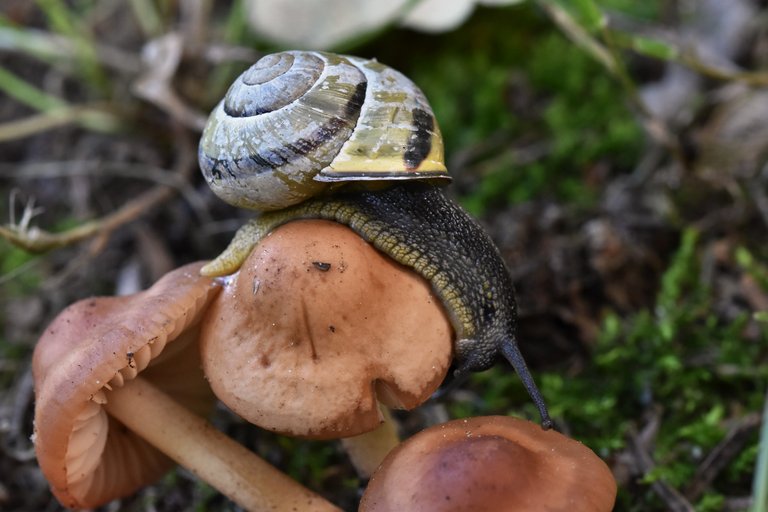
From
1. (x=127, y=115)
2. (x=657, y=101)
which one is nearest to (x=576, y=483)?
(x=657, y=101)

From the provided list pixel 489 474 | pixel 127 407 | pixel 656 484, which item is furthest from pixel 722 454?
pixel 127 407

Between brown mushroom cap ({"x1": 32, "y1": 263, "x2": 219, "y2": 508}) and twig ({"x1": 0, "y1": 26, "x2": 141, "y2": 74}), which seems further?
twig ({"x1": 0, "y1": 26, "x2": 141, "y2": 74})

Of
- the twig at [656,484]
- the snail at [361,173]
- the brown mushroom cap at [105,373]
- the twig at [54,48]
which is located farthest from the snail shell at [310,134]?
the twig at [54,48]

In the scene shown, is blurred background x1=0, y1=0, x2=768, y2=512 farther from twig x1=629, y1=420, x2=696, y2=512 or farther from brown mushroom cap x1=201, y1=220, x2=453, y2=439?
brown mushroom cap x1=201, y1=220, x2=453, y2=439

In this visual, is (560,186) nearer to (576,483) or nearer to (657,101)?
(657,101)

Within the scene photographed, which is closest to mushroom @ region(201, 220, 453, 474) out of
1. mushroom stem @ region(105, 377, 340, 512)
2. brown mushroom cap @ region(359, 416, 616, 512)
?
brown mushroom cap @ region(359, 416, 616, 512)

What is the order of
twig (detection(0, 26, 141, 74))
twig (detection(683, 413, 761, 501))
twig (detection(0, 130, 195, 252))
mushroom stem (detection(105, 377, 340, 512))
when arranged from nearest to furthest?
mushroom stem (detection(105, 377, 340, 512)), twig (detection(683, 413, 761, 501)), twig (detection(0, 130, 195, 252)), twig (detection(0, 26, 141, 74))
